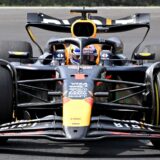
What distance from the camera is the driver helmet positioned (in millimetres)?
8602

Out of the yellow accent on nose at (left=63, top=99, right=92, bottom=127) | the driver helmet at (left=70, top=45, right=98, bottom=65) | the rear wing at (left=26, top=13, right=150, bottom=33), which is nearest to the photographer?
the yellow accent on nose at (left=63, top=99, right=92, bottom=127)

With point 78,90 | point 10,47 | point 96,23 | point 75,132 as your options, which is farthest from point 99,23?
point 75,132

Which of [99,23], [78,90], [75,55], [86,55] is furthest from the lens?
[99,23]

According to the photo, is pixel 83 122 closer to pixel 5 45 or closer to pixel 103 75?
pixel 103 75

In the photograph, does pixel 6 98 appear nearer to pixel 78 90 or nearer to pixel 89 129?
pixel 78 90

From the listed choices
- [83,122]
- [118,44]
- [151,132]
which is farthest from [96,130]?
[118,44]

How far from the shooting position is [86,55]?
8602 mm

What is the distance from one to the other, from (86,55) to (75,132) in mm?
2090

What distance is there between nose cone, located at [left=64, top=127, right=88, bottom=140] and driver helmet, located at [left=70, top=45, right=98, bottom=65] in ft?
6.31

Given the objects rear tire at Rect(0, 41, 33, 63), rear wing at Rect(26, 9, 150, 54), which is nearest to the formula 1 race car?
rear wing at Rect(26, 9, 150, 54)

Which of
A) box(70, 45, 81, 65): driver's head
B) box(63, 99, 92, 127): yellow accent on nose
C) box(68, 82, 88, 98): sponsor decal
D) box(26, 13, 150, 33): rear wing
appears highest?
box(26, 13, 150, 33): rear wing

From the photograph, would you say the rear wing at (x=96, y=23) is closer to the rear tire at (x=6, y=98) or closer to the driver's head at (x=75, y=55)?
the driver's head at (x=75, y=55)

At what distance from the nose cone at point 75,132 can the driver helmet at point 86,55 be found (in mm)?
1924

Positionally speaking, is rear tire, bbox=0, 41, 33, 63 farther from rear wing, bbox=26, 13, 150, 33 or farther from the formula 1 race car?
the formula 1 race car
